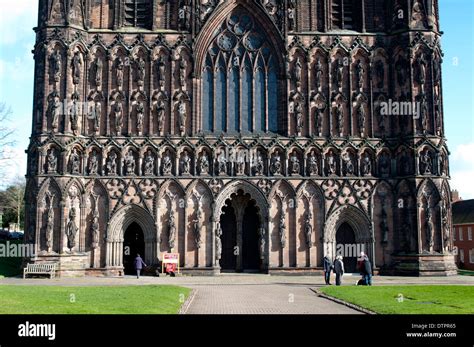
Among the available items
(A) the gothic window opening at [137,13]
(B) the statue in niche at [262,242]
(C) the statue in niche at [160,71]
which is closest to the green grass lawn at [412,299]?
(B) the statue in niche at [262,242]

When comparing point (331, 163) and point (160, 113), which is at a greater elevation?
point (160, 113)

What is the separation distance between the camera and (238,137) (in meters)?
42.1

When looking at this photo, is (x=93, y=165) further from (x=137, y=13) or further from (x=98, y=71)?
(x=137, y=13)

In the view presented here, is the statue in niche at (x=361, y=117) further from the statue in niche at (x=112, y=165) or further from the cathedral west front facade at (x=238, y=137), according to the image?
the statue in niche at (x=112, y=165)

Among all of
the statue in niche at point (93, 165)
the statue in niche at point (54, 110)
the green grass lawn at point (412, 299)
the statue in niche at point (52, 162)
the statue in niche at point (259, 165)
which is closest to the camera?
the green grass lawn at point (412, 299)

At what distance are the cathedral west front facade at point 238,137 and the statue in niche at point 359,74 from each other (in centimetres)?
17

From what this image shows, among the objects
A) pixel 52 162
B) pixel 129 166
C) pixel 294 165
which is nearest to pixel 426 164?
pixel 294 165

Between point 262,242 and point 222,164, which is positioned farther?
point 222,164

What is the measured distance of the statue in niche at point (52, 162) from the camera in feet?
131

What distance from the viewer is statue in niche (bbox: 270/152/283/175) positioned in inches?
1644

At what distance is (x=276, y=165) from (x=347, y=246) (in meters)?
7.55

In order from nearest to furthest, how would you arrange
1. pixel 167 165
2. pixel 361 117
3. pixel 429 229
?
1. pixel 429 229
2. pixel 167 165
3. pixel 361 117

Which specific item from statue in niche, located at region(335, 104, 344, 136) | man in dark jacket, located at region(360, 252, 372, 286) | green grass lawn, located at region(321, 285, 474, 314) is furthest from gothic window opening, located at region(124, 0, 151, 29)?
green grass lawn, located at region(321, 285, 474, 314)
